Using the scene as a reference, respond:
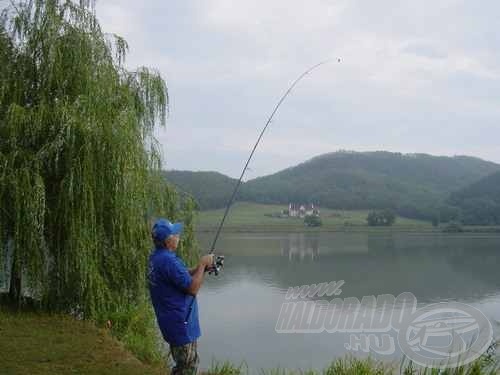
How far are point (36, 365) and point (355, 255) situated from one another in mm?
35161

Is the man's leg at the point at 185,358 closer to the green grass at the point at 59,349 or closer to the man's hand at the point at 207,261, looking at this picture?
the man's hand at the point at 207,261

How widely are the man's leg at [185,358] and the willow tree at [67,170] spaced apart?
12.5 ft

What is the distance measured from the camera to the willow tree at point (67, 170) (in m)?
7.00

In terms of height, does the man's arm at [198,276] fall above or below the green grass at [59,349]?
above

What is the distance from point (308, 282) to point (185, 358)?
806 inches

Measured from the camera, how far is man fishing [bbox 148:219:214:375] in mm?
3359

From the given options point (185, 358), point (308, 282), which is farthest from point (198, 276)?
point (308, 282)

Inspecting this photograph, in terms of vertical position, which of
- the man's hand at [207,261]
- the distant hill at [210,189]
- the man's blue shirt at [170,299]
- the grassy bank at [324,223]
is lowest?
the grassy bank at [324,223]

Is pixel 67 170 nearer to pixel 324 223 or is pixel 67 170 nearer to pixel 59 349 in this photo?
pixel 59 349

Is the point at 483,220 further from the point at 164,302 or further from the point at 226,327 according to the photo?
the point at 164,302

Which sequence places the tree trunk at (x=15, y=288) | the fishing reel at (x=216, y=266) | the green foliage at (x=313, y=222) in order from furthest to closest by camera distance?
the green foliage at (x=313, y=222)
the tree trunk at (x=15, y=288)
the fishing reel at (x=216, y=266)

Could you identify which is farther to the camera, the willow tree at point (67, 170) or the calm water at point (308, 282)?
the calm water at point (308, 282)

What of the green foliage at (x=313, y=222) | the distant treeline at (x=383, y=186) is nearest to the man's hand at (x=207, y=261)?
the distant treeline at (x=383, y=186)

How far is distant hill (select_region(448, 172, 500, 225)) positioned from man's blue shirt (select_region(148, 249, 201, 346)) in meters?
78.6
